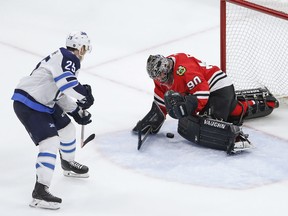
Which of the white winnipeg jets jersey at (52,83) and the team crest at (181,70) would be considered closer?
the white winnipeg jets jersey at (52,83)

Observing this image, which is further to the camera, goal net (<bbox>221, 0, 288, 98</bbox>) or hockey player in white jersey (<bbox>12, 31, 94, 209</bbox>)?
goal net (<bbox>221, 0, 288, 98</bbox>)

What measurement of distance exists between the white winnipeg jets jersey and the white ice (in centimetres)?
45

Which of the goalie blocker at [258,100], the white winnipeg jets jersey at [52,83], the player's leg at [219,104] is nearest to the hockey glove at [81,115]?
the white winnipeg jets jersey at [52,83]

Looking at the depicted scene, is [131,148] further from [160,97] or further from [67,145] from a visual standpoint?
[67,145]

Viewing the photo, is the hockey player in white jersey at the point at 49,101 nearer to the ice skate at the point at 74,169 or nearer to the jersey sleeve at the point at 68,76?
the jersey sleeve at the point at 68,76

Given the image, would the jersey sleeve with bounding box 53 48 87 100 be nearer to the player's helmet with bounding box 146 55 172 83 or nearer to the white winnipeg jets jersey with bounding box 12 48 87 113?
the white winnipeg jets jersey with bounding box 12 48 87 113

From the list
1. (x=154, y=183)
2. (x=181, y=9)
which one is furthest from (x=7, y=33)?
(x=154, y=183)

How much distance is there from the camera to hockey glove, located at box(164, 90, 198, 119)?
4570 mm

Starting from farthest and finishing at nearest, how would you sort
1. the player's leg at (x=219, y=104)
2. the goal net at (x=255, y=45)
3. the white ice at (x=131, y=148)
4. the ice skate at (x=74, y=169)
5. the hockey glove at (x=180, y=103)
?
the goal net at (x=255, y=45) < the player's leg at (x=219, y=104) < the hockey glove at (x=180, y=103) < the ice skate at (x=74, y=169) < the white ice at (x=131, y=148)

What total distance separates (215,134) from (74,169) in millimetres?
820

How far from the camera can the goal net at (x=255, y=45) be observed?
5422 mm

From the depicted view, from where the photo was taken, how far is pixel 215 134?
4676 mm

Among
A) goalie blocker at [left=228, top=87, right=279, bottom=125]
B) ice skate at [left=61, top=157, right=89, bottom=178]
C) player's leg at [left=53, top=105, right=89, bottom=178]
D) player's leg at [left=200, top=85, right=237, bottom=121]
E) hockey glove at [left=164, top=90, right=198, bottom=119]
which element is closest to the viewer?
player's leg at [left=53, top=105, right=89, bottom=178]

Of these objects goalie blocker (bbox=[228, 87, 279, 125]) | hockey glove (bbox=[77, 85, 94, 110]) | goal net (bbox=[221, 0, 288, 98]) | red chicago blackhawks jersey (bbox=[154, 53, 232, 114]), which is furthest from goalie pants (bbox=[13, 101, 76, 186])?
goal net (bbox=[221, 0, 288, 98])
